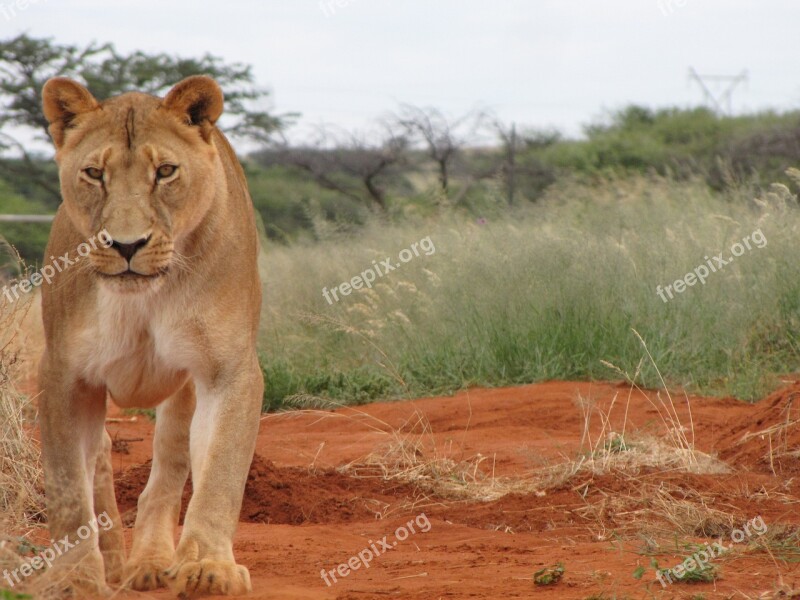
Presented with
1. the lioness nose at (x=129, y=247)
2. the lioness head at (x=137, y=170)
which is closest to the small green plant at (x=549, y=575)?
the lioness head at (x=137, y=170)

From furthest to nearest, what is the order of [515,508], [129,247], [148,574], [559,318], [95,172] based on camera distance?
[559,318]
[515,508]
[148,574]
[95,172]
[129,247]

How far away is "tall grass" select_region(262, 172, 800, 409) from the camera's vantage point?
880 centimetres

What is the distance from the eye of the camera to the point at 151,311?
3.73 m

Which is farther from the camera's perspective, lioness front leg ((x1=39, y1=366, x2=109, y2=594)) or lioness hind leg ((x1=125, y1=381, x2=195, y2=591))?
lioness hind leg ((x1=125, y1=381, x2=195, y2=591))

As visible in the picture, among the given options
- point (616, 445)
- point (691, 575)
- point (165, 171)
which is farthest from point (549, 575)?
point (616, 445)

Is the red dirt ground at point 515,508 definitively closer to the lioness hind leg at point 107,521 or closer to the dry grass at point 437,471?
the dry grass at point 437,471

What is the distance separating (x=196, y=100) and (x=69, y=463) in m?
1.24

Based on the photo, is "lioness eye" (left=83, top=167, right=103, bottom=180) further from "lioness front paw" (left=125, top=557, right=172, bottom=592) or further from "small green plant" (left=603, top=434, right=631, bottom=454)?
"small green plant" (left=603, top=434, right=631, bottom=454)

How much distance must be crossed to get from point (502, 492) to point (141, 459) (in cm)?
239

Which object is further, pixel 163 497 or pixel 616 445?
pixel 616 445

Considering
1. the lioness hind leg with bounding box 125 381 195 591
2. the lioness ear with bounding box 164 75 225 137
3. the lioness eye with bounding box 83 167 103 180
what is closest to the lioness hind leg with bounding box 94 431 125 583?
the lioness hind leg with bounding box 125 381 195 591

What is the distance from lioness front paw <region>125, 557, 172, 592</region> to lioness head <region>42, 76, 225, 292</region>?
3.38 feet

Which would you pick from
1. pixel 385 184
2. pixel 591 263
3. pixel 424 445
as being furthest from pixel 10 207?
pixel 424 445

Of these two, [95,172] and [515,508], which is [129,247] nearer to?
[95,172]
